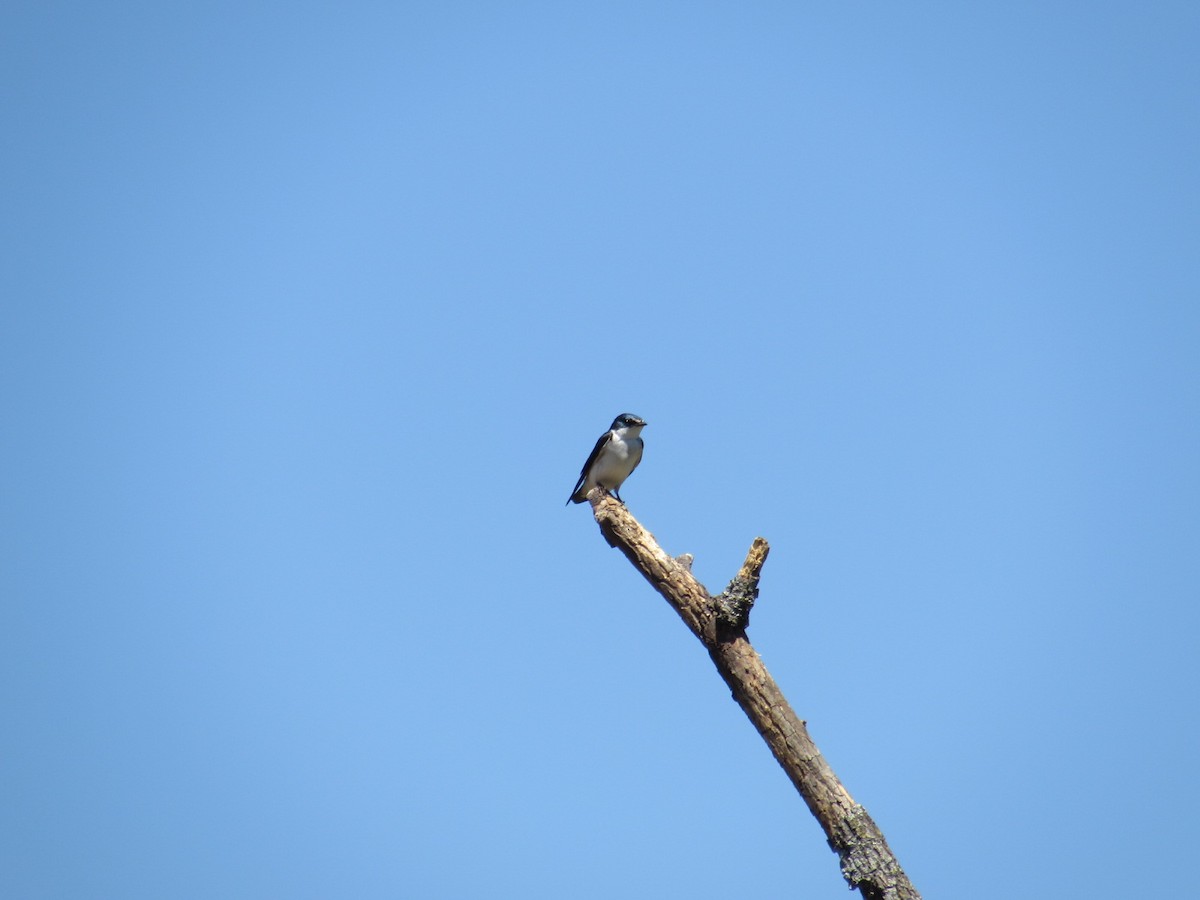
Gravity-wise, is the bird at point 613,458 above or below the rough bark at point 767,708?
above

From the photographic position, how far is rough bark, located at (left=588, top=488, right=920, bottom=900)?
21.1 ft

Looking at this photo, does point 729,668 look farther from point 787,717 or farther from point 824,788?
point 824,788

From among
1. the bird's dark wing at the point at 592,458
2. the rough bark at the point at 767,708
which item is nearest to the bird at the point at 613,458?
the bird's dark wing at the point at 592,458

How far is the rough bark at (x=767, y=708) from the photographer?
643 centimetres

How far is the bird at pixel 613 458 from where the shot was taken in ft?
45.8

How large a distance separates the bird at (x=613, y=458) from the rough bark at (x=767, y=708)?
5347 mm

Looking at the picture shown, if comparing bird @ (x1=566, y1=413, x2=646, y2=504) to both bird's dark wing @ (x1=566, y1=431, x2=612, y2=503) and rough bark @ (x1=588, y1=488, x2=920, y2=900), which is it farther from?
rough bark @ (x1=588, y1=488, x2=920, y2=900)

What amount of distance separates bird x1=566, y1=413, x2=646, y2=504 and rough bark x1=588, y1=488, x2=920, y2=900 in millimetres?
5347

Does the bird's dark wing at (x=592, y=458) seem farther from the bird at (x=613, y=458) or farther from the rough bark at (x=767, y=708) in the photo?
the rough bark at (x=767, y=708)

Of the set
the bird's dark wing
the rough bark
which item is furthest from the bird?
the rough bark

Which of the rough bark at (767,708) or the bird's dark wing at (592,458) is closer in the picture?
the rough bark at (767,708)

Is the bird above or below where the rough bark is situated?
above

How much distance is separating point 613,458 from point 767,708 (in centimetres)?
711

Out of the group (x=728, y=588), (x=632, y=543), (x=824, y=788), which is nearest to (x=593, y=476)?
(x=632, y=543)
